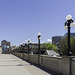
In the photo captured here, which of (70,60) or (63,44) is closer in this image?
(70,60)

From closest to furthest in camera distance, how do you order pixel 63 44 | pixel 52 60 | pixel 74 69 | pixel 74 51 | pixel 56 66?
1. pixel 74 69
2. pixel 56 66
3. pixel 52 60
4. pixel 74 51
5. pixel 63 44

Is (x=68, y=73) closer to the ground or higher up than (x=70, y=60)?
closer to the ground

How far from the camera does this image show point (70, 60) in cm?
955

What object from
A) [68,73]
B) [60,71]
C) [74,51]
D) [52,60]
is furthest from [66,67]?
[74,51]

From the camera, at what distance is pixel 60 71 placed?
36.5 feet

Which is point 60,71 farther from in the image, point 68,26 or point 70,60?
point 68,26

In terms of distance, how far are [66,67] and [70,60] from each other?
691mm

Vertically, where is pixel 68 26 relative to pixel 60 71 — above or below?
above

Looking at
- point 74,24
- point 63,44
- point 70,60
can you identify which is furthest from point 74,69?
point 63,44

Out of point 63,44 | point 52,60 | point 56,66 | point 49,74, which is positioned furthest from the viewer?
point 63,44

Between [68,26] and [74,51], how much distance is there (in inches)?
2123

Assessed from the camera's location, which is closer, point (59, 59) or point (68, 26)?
point (68, 26)

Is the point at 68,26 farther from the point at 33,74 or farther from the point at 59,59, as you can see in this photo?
the point at 33,74

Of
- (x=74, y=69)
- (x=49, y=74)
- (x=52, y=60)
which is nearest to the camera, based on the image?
(x=74, y=69)
